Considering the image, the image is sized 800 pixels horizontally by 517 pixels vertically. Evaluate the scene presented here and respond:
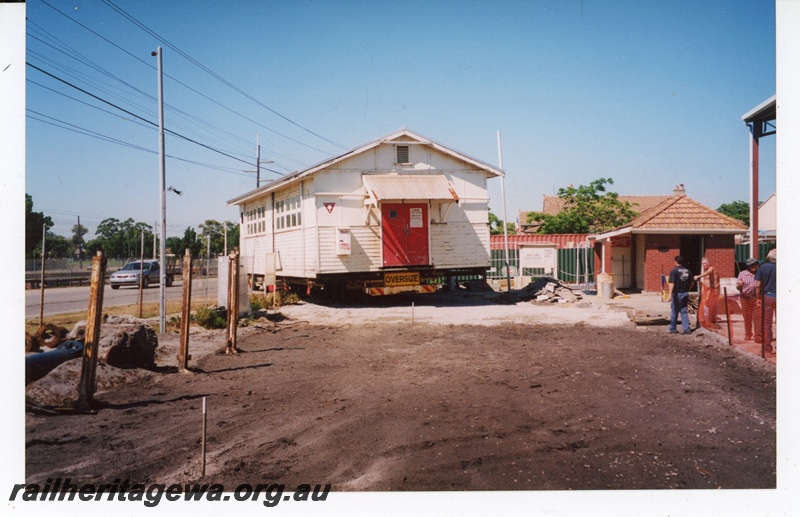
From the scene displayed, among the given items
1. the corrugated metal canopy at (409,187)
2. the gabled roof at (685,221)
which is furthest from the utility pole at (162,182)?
the gabled roof at (685,221)

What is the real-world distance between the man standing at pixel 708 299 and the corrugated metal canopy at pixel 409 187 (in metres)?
6.66

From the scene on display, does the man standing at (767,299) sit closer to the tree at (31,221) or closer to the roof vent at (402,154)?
the tree at (31,221)

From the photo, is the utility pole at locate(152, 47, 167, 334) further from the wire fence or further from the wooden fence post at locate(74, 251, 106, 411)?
the wooden fence post at locate(74, 251, 106, 411)

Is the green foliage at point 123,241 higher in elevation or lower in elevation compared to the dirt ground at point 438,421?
higher

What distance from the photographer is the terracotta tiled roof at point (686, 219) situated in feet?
61.2

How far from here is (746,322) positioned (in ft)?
26.3

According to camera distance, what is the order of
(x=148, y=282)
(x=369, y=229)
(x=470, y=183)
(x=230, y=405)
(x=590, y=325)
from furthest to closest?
(x=148, y=282), (x=470, y=183), (x=369, y=229), (x=590, y=325), (x=230, y=405)

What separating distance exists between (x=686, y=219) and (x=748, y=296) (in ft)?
41.3

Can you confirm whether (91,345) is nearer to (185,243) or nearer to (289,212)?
(289,212)

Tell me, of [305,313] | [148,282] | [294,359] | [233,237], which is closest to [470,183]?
[305,313]

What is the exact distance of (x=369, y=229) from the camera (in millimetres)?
15398

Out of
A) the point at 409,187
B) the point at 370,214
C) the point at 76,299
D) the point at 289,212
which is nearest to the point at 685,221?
the point at 409,187

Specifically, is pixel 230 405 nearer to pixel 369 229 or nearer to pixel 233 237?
pixel 369 229
